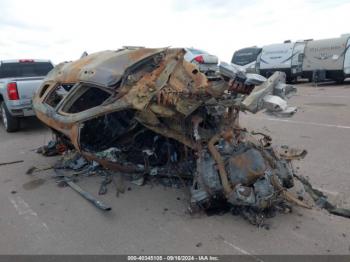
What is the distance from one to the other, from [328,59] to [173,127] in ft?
52.5

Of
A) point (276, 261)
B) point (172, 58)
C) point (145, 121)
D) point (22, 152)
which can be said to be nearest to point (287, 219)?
point (276, 261)

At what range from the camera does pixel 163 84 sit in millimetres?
4133

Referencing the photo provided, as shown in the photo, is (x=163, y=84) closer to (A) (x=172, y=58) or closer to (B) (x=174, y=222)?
(A) (x=172, y=58)

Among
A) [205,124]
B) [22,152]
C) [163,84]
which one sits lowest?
[22,152]

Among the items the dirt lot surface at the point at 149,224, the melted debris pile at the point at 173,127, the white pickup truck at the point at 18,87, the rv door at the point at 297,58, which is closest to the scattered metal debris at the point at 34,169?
the dirt lot surface at the point at 149,224

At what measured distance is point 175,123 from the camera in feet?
14.0

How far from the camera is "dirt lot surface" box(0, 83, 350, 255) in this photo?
3.15 m

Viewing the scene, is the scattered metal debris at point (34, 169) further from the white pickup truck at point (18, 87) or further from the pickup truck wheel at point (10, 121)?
the pickup truck wheel at point (10, 121)

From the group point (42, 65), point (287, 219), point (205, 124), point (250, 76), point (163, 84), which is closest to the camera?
point (287, 219)

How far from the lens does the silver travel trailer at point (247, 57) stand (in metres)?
21.4

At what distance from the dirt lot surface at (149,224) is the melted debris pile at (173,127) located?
198 millimetres

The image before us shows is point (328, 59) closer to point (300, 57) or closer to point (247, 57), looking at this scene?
point (300, 57)

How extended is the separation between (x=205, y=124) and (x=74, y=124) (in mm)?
1771

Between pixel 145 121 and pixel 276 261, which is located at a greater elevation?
pixel 145 121
